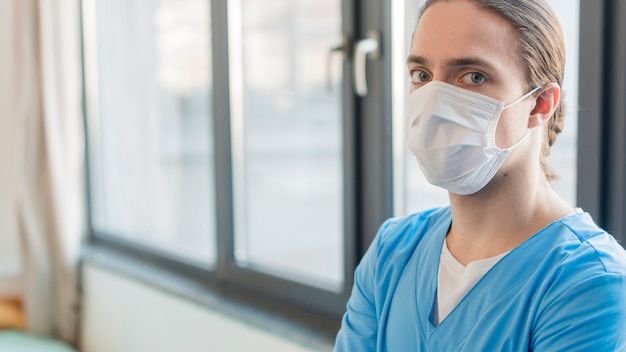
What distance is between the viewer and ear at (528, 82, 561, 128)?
1021 millimetres

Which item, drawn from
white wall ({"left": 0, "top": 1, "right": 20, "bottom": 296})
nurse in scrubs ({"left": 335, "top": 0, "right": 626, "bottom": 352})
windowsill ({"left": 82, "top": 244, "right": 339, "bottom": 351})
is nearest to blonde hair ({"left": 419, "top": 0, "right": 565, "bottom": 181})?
nurse in scrubs ({"left": 335, "top": 0, "right": 626, "bottom": 352})

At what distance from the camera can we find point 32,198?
9.61 ft

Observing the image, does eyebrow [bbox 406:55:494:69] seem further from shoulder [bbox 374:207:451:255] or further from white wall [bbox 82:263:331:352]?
white wall [bbox 82:263:331:352]

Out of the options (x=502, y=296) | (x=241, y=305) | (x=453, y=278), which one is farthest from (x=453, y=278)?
(x=241, y=305)

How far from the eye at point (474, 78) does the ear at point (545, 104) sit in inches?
3.3

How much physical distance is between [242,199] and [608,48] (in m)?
1.38

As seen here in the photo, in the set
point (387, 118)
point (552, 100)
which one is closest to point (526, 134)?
point (552, 100)

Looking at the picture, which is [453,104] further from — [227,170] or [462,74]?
[227,170]

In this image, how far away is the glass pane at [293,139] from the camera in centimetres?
354

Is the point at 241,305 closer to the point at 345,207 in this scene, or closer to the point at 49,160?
the point at 345,207

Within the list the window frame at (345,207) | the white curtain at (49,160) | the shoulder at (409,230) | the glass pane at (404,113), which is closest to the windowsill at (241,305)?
the window frame at (345,207)

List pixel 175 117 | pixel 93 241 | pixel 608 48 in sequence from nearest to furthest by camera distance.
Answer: pixel 608 48, pixel 93 241, pixel 175 117

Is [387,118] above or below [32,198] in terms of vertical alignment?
above

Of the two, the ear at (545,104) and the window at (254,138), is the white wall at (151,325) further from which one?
the ear at (545,104)
